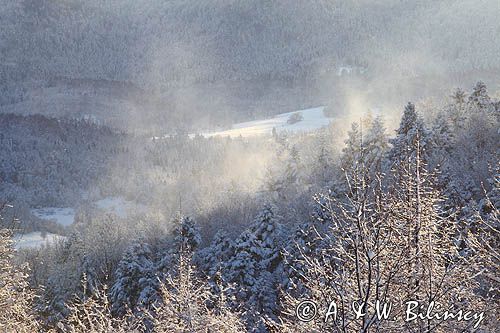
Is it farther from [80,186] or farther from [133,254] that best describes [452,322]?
[80,186]

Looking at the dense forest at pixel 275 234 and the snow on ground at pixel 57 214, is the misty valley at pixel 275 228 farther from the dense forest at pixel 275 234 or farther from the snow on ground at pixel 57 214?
the snow on ground at pixel 57 214

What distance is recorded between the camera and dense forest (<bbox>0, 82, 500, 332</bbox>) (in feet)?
25.5

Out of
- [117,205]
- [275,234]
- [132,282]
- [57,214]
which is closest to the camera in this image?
[275,234]

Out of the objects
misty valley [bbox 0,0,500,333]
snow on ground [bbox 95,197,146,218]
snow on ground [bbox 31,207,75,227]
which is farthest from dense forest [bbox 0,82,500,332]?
snow on ground [bbox 31,207,75,227]

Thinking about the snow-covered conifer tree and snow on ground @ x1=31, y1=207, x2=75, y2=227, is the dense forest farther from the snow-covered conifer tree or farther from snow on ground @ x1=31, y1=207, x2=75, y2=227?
snow on ground @ x1=31, y1=207, x2=75, y2=227

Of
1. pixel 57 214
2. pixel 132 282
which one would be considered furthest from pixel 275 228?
pixel 57 214

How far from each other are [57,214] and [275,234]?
367 ft

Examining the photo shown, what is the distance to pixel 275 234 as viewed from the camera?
133 feet

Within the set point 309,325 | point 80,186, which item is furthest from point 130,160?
point 309,325

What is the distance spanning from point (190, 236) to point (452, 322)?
37990 mm

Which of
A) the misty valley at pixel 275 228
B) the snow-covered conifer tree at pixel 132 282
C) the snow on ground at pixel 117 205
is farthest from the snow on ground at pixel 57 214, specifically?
the snow-covered conifer tree at pixel 132 282

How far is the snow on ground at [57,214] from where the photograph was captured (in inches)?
5079

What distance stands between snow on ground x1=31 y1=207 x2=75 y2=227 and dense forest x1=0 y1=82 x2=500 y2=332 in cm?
470

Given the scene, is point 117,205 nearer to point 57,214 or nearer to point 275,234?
point 57,214
